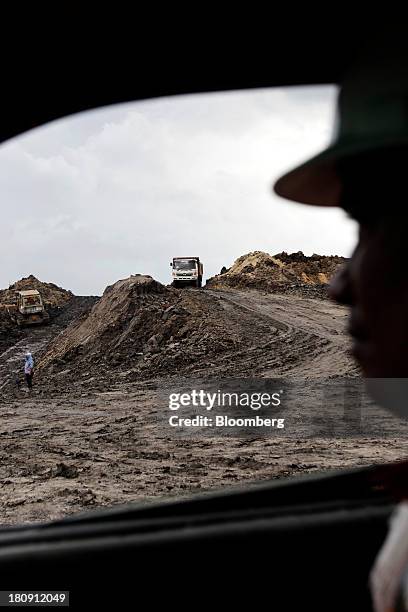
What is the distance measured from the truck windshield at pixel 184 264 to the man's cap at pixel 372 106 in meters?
29.6

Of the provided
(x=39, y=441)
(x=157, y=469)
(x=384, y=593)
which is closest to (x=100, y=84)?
(x=384, y=593)

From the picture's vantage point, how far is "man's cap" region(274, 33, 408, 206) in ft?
2.59

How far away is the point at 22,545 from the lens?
143 centimetres

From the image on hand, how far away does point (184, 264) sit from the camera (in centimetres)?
3069

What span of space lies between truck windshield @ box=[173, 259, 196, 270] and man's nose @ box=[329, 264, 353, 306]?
29.6m

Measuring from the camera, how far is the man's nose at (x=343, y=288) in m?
0.86

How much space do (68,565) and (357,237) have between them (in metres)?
1.06

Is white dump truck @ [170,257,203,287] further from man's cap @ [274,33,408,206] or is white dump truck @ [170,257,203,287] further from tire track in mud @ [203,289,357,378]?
man's cap @ [274,33,408,206]

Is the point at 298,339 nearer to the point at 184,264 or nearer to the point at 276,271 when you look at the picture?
the point at 184,264

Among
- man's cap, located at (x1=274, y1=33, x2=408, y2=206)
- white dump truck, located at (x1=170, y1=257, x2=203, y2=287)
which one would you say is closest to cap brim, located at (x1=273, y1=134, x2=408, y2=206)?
man's cap, located at (x1=274, y1=33, x2=408, y2=206)

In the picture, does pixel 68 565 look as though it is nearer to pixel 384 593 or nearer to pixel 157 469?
pixel 384 593

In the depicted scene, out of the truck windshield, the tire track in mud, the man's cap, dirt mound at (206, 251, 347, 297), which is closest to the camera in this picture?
the man's cap

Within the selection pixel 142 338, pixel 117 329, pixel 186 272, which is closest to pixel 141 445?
pixel 142 338

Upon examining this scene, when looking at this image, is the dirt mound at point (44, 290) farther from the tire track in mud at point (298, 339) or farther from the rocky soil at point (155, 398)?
the tire track in mud at point (298, 339)
